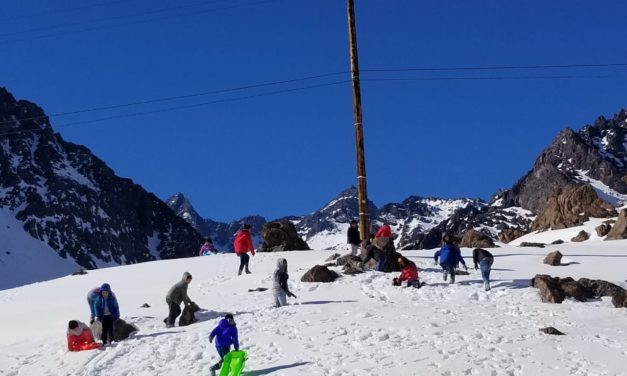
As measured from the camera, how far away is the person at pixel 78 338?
65.4 ft

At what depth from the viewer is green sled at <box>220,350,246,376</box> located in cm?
1645

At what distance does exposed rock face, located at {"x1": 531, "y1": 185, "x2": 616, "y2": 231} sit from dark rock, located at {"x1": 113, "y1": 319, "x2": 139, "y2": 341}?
209ft

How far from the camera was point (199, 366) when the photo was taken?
17797mm

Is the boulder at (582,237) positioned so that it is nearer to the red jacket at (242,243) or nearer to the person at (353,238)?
the person at (353,238)

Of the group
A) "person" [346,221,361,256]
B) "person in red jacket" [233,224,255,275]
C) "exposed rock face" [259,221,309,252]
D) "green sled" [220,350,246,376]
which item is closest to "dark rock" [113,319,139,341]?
"green sled" [220,350,246,376]

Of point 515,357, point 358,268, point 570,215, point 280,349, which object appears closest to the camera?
point 515,357

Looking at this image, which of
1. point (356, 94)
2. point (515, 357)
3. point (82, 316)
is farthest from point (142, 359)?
point (356, 94)

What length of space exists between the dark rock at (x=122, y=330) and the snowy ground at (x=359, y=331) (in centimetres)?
36

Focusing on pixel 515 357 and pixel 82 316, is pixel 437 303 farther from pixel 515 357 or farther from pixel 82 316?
pixel 82 316

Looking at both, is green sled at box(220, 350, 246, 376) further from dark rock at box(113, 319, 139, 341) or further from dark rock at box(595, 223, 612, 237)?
dark rock at box(595, 223, 612, 237)

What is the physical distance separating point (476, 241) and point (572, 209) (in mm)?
44387

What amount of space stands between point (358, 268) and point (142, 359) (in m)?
12.2

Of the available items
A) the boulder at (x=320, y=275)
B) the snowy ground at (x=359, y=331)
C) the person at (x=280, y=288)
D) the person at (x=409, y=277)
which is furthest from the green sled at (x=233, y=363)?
the boulder at (x=320, y=275)

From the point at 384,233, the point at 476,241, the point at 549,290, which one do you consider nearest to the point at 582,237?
the point at 476,241
